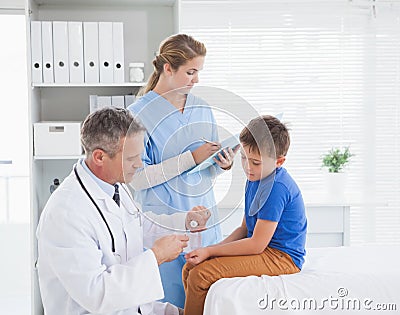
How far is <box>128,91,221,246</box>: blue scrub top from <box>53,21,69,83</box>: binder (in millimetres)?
1260

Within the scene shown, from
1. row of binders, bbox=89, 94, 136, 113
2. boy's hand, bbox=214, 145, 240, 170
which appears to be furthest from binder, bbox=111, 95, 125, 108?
boy's hand, bbox=214, 145, 240, 170

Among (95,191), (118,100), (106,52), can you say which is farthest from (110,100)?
(95,191)

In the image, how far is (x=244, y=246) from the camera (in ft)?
6.10

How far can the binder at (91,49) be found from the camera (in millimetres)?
2904

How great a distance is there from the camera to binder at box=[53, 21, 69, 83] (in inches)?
113

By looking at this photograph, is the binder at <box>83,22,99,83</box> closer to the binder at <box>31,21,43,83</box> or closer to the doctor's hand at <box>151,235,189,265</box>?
the binder at <box>31,21,43,83</box>

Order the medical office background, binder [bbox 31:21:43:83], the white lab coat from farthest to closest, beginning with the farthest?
1. the medical office background
2. binder [bbox 31:21:43:83]
3. the white lab coat

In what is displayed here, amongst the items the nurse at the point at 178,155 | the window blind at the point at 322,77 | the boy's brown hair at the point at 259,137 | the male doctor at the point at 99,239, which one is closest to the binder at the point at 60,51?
the window blind at the point at 322,77

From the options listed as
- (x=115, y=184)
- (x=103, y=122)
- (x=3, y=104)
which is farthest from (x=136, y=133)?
(x=3, y=104)

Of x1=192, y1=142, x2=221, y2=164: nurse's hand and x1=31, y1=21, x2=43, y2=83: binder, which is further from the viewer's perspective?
x1=31, y1=21, x2=43, y2=83: binder

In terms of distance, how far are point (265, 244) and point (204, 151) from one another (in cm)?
36

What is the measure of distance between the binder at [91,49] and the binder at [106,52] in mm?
19

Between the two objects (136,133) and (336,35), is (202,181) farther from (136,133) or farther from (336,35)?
(336,35)

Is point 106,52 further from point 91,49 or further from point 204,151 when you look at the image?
point 204,151
